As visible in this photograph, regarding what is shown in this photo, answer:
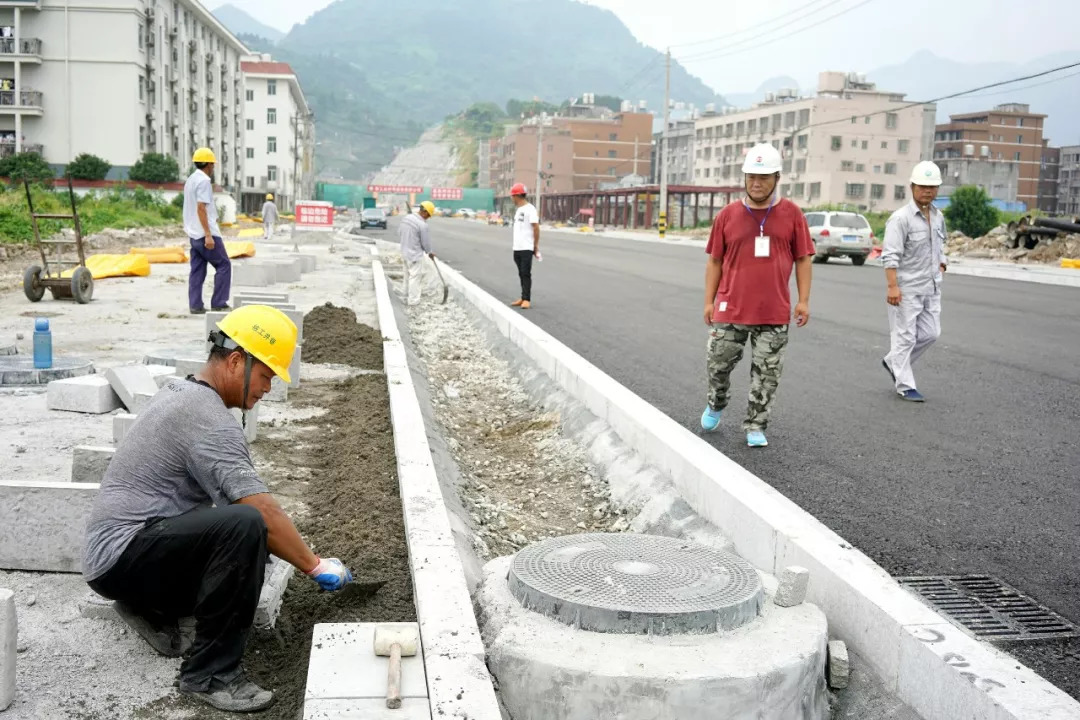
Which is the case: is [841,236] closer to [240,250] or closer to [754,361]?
[240,250]

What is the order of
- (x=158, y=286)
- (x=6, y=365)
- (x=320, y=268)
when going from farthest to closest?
(x=320, y=268), (x=158, y=286), (x=6, y=365)

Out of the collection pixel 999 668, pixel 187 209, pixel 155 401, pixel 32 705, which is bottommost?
pixel 32 705

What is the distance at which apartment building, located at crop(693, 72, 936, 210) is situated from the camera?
101m

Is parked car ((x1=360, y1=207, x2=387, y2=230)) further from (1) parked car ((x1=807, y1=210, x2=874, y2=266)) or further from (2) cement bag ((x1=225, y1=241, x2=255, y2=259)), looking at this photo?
(2) cement bag ((x1=225, y1=241, x2=255, y2=259))

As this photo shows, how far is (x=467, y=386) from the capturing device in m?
10.7

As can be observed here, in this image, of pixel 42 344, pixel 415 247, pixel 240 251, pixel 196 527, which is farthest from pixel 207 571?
pixel 240 251

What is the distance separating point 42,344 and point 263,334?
18.5 ft

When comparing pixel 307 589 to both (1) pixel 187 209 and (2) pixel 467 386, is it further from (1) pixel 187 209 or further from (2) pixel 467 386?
(1) pixel 187 209

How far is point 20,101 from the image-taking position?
5809 cm

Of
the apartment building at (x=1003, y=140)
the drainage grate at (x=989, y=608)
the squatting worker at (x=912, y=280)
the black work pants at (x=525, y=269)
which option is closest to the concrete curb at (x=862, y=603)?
the drainage grate at (x=989, y=608)

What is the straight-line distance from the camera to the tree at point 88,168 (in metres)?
54.7

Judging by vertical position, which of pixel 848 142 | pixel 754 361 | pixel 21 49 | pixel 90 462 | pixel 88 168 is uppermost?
pixel 848 142

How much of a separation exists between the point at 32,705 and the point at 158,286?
627 inches

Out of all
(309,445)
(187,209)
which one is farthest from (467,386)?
(187,209)
